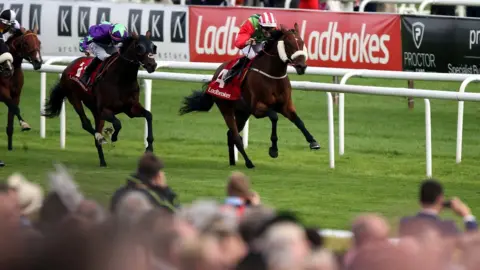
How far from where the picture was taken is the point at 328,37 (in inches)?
631

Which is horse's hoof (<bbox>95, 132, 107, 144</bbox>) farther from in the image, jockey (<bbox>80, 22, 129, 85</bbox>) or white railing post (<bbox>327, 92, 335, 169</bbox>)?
white railing post (<bbox>327, 92, 335, 169</bbox>)

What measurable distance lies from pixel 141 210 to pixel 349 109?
12083 millimetres

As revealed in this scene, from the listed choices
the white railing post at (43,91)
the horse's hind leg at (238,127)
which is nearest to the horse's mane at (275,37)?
the horse's hind leg at (238,127)

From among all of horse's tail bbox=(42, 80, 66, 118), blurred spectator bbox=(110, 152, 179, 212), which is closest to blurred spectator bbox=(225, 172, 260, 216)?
blurred spectator bbox=(110, 152, 179, 212)

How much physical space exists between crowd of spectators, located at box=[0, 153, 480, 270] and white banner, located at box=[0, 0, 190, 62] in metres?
12.0

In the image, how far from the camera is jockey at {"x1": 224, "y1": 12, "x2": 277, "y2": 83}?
42.6 feet

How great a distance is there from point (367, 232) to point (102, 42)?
8.81 m

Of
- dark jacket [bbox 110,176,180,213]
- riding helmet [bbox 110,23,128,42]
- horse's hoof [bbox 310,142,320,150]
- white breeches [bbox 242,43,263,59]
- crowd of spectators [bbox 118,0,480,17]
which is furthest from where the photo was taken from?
crowd of spectators [bbox 118,0,480,17]

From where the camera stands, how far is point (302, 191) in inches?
432

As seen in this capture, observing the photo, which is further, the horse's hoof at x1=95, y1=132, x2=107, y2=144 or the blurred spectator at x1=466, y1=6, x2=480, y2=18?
the blurred spectator at x1=466, y1=6, x2=480, y2=18

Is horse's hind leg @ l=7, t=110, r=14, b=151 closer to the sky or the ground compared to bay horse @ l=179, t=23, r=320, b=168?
closer to the ground

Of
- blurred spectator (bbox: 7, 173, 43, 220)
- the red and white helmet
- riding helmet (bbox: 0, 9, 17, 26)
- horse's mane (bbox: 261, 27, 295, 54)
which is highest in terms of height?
riding helmet (bbox: 0, 9, 17, 26)

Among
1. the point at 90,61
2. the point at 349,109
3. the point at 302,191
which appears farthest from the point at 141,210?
the point at 349,109

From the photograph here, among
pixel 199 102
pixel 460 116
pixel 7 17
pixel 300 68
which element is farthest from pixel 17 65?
pixel 460 116
